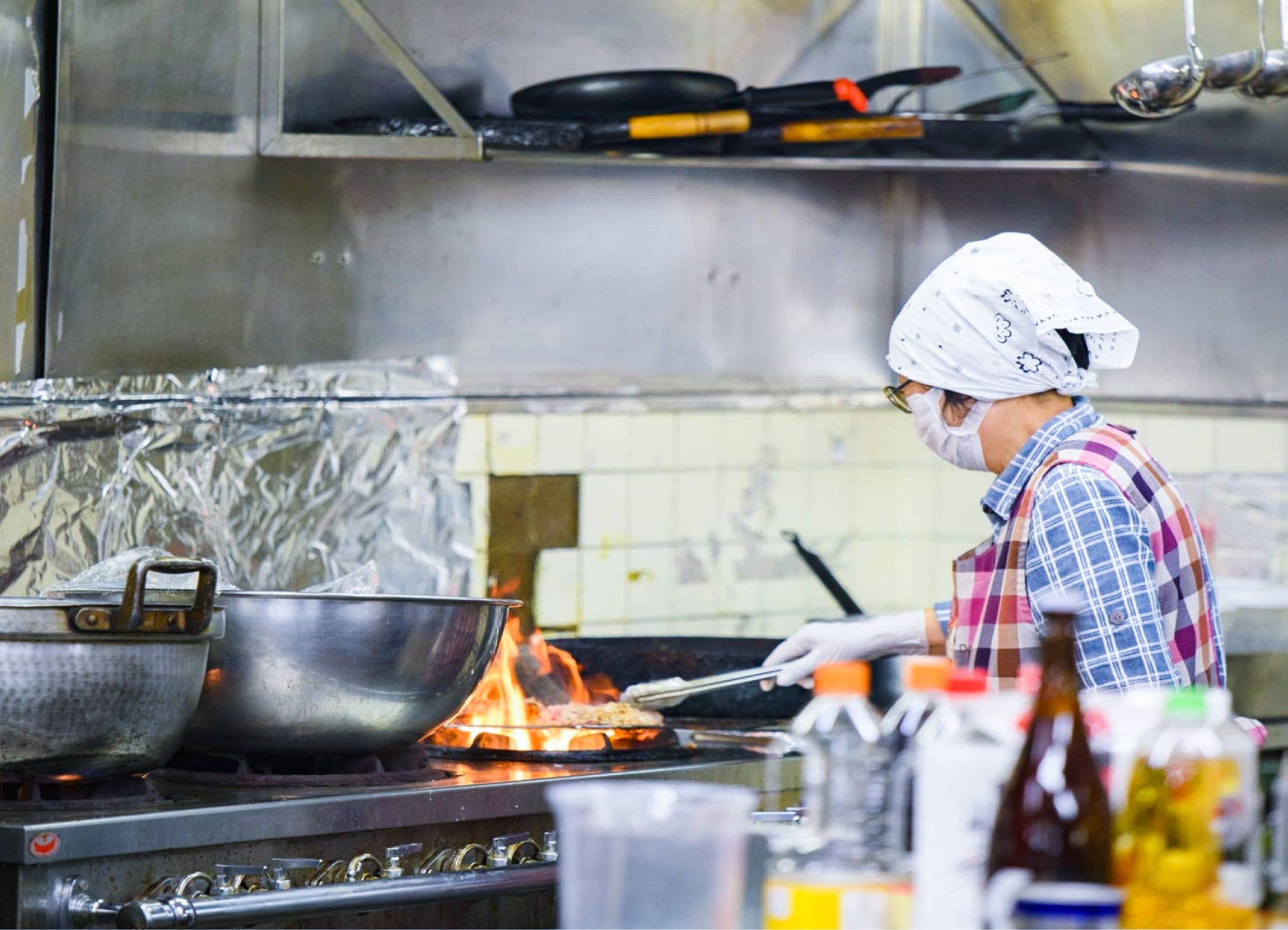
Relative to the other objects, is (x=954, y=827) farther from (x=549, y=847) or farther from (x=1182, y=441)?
(x=1182, y=441)

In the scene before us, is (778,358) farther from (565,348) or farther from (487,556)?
(487,556)

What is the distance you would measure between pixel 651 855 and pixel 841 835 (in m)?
0.13

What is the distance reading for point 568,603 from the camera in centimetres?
347

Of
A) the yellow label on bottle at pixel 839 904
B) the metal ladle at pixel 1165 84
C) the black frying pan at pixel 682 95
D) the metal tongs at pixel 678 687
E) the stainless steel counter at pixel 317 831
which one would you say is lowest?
the stainless steel counter at pixel 317 831

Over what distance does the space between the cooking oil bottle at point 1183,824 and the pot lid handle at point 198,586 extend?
110cm

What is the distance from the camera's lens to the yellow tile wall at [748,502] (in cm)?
345

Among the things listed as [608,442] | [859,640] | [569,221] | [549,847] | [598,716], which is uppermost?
[569,221]

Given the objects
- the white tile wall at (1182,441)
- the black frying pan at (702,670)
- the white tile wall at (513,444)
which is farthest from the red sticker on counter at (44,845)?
the white tile wall at (1182,441)

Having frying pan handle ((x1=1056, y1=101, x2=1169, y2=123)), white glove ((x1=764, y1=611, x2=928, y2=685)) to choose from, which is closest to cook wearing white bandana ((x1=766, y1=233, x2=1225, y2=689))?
white glove ((x1=764, y1=611, x2=928, y2=685))

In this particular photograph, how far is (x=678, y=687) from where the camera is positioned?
8.13ft

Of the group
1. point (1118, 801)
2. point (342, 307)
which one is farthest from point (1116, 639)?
point (342, 307)

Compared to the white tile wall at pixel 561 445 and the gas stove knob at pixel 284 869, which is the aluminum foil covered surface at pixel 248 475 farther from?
the gas stove knob at pixel 284 869

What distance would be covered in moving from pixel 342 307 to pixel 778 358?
0.97m

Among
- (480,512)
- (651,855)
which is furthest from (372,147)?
(651,855)
